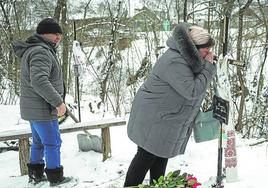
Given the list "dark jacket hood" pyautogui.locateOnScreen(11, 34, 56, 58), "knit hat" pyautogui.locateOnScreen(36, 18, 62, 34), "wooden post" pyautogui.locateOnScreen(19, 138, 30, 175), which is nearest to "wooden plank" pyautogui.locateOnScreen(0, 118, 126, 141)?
"wooden post" pyautogui.locateOnScreen(19, 138, 30, 175)

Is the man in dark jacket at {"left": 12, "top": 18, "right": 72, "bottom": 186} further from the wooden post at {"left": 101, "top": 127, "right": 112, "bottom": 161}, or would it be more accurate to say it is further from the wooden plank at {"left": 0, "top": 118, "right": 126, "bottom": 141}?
the wooden post at {"left": 101, "top": 127, "right": 112, "bottom": 161}

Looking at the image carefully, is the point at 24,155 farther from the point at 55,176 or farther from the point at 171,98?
the point at 171,98

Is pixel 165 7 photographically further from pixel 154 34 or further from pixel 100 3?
pixel 100 3

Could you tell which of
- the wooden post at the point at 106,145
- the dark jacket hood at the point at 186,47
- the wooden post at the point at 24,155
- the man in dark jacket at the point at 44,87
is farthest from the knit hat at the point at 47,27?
the wooden post at the point at 106,145

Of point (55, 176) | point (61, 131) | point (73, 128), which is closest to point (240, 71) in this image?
point (73, 128)

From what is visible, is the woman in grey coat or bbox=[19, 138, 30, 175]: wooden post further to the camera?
bbox=[19, 138, 30, 175]: wooden post

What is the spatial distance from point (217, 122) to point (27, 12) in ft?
25.2

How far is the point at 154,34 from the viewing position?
7.84 metres

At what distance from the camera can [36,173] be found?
12.0ft

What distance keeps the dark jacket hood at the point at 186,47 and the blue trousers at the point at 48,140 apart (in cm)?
138

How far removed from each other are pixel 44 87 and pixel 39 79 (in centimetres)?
8

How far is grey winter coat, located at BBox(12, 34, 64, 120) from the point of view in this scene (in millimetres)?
3135

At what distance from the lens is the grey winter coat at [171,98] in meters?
2.56

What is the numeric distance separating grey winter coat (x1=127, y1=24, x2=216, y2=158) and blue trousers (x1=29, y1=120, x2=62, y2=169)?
0.87 m
